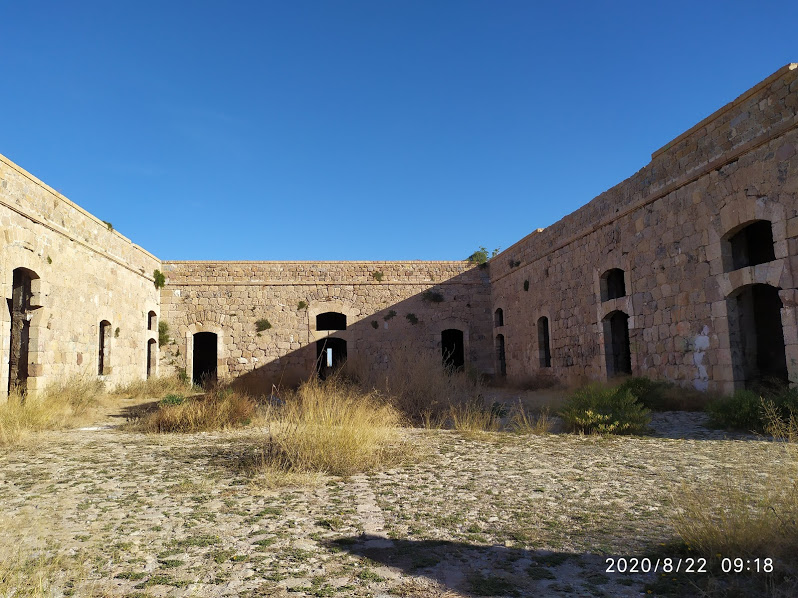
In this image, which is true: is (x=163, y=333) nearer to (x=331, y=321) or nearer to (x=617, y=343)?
(x=331, y=321)

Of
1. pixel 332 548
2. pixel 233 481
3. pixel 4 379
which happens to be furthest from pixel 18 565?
pixel 4 379

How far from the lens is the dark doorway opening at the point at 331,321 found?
19156 millimetres

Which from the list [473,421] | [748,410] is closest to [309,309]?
[473,421]

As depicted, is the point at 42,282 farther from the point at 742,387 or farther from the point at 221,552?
the point at 742,387

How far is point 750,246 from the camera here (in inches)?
409

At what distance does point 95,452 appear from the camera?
19.7 ft

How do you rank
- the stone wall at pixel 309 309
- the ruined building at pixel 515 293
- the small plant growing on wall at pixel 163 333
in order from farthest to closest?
the stone wall at pixel 309 309, the small plant growing on wall at pixel 163 333, the ruined building at pixel 515 293

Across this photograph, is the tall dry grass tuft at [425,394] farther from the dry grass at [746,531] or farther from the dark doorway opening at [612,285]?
the dry grass at [746,531]

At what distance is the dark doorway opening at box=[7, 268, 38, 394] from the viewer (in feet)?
33.1

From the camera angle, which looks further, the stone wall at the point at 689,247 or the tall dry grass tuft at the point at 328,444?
the stone wall at the point at 689,247

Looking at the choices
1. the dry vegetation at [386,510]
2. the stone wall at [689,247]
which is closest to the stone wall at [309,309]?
the stone wall at [689,247]

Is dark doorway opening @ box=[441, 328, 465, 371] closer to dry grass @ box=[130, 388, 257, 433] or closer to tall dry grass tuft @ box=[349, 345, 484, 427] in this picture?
tall dry grass tuft @ box=[349, 345, 484, 427]

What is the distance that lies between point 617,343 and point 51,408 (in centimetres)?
1081

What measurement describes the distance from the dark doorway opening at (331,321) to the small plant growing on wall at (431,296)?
2.99 metres
